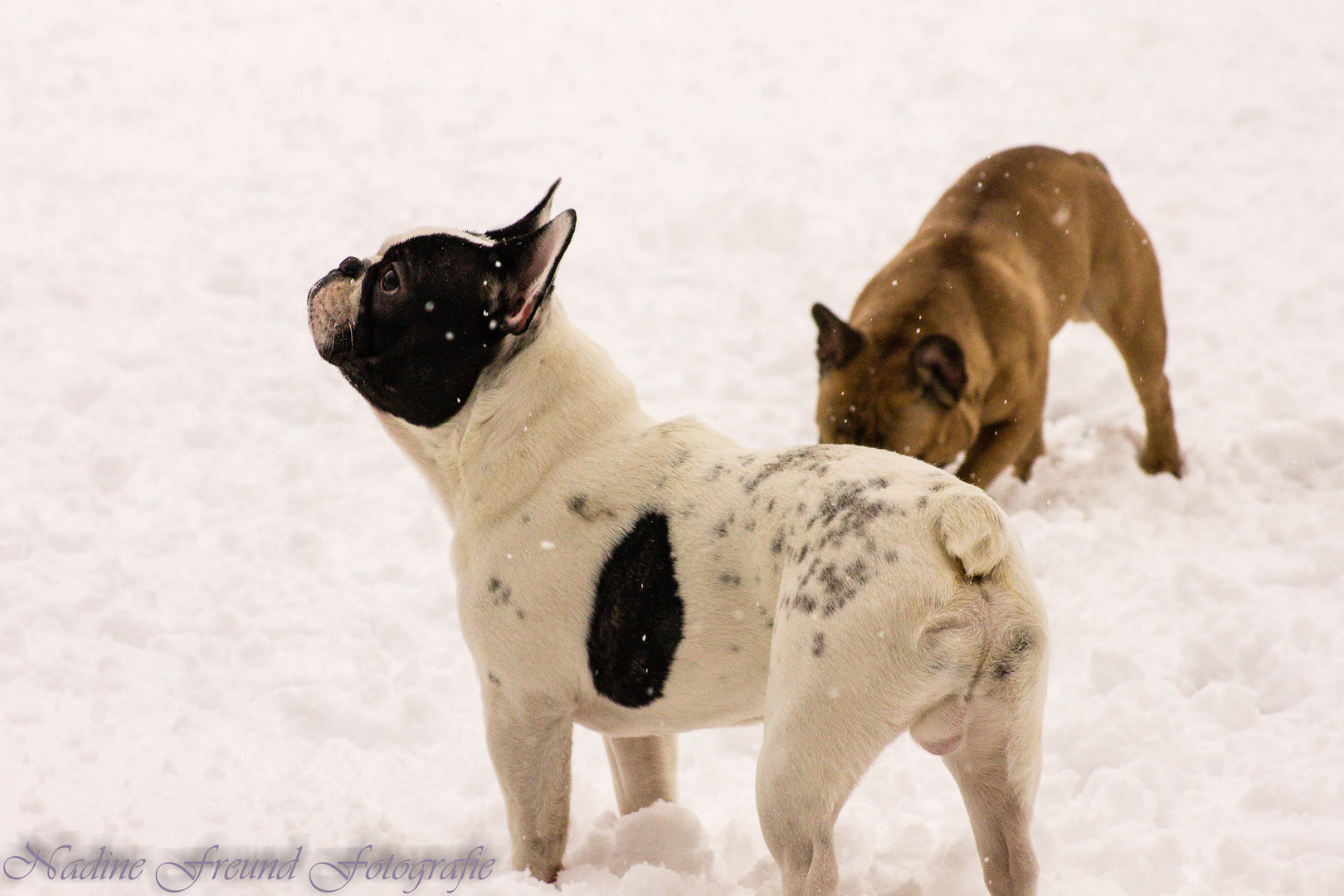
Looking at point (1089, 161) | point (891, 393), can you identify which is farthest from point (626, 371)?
point (1089, 161)

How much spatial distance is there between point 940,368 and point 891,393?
0.25m

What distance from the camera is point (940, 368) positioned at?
5.23 m

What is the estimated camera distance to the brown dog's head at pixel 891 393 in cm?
530

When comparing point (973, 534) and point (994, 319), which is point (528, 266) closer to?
point (973, 534)

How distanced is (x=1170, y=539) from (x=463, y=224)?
5.58 metres

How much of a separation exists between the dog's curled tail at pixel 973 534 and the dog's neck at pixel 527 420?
1.06 m

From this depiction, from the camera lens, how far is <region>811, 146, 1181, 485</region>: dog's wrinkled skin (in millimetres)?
5367

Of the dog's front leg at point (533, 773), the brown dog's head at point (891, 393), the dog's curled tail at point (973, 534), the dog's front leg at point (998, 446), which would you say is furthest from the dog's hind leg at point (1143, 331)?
the dog's front leg at point (533, 773)

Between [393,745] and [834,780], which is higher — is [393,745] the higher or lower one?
the lower one

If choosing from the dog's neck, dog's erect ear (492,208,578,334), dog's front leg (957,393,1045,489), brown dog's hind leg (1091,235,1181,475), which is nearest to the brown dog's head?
dog's front leg (957,393,1045,489)

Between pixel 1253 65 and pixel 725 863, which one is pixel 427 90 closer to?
pixel 1253 65

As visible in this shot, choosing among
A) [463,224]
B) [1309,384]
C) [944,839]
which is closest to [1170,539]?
[1309,384]

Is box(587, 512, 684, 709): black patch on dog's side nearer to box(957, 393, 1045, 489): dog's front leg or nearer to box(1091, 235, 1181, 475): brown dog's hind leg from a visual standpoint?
box(957, 393, 1045, 489): dog's front leg

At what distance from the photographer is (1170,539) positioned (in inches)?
228
